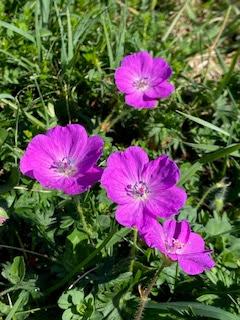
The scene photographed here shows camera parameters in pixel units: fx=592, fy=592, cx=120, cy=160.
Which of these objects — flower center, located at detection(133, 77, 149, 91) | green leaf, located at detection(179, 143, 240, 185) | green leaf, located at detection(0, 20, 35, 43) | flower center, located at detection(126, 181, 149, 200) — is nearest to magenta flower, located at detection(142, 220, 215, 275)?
flower center, located at detection(126, 181, 149, 200)

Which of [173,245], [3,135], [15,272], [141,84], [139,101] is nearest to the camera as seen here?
[173,245]

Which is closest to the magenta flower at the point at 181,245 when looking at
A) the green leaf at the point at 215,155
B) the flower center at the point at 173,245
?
the flower center at the point at 173,245

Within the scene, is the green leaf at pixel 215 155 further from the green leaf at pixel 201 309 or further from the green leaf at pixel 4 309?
the green leaf at pixel 4 309

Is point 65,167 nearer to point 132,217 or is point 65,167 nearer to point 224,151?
point 132,217

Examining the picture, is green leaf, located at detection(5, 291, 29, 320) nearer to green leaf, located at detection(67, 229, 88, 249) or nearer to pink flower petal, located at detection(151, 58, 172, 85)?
green leaf, located at detection(67, 229, 88, 249)

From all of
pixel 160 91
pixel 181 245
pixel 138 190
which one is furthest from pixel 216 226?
pixel 160 91
